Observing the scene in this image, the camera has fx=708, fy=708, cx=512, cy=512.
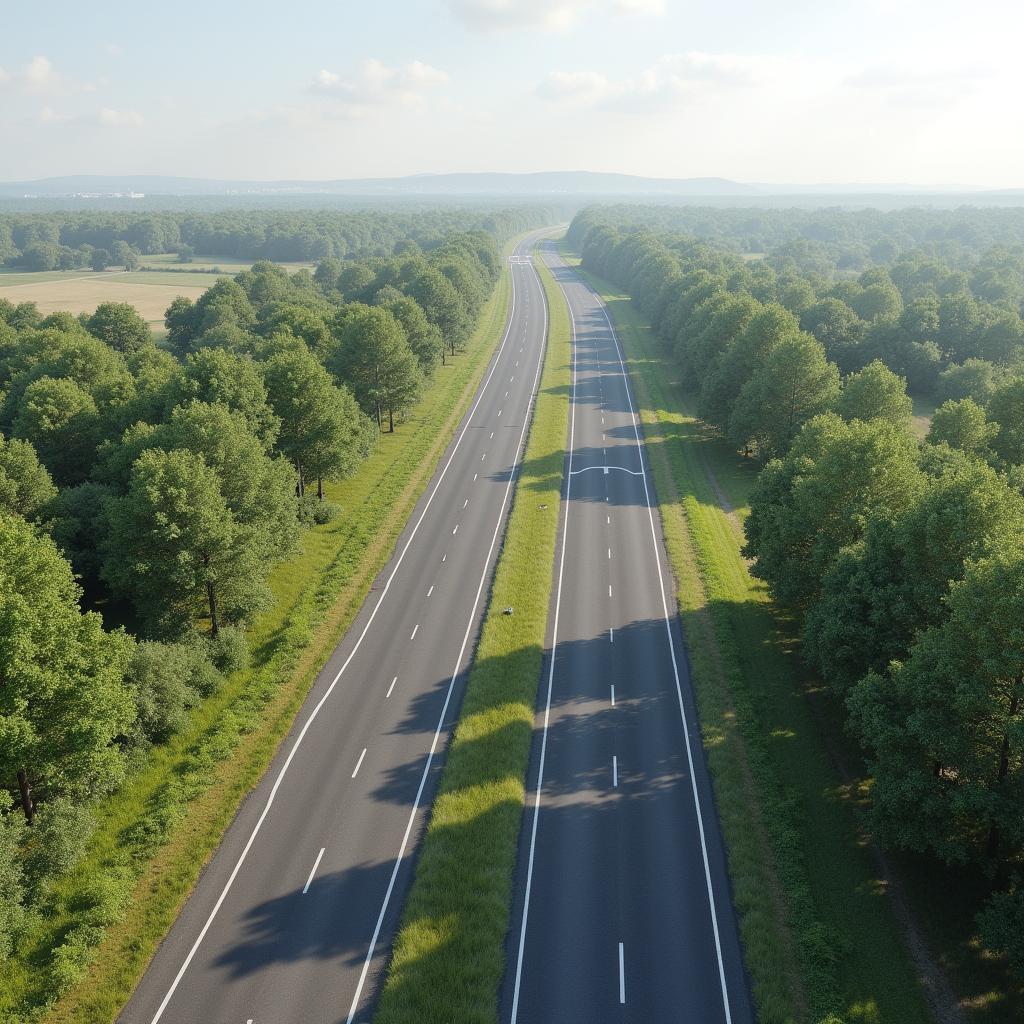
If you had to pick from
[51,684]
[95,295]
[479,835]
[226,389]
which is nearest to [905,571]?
[479,835]

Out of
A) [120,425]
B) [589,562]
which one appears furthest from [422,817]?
[120,425]

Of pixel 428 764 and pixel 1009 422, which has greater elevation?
pixel 1009 422

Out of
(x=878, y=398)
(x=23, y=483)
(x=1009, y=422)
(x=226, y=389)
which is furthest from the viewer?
(x=878, y=398)

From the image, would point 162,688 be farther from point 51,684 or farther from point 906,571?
point 906,571

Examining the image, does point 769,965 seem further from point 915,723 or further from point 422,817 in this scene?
point 422,817

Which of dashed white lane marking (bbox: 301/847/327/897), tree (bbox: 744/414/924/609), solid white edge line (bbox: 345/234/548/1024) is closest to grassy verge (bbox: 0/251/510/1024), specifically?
dashed white lane marking (bbox: 301/847/327/897)

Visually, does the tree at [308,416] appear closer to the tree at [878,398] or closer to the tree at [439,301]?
the tree at [878,398]
